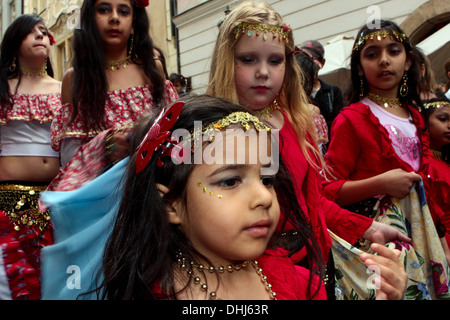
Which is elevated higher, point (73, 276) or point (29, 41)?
point (29, 41)

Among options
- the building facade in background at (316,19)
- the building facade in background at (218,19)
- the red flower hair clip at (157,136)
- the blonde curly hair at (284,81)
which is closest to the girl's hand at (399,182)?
the blonde curly hair at (284,81)

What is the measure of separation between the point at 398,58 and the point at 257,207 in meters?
1.72

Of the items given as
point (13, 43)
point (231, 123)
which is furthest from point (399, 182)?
point (13, 43)

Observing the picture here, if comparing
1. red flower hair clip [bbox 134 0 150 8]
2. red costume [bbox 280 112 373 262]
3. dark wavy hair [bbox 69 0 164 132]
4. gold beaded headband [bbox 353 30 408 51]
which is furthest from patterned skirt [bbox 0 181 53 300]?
gold beaded headband [bbox 353 30 408 51]

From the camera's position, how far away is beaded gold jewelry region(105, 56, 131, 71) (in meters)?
2.47

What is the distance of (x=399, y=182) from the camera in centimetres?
220

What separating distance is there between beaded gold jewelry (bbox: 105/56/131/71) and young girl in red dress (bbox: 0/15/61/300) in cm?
67

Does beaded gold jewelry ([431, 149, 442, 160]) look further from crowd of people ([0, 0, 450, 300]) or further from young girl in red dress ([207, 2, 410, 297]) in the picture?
young girl in red dress ([207, 2, 410, 297])

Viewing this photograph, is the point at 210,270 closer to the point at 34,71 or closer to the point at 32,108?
the point at 32,108

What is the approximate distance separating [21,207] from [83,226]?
142 centimetres

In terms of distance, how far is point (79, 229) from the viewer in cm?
148

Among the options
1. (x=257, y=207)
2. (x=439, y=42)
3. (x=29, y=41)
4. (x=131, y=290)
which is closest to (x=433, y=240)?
(x=257, y=207)

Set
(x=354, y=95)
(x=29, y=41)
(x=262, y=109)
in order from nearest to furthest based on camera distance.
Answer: (x=262, y=109), (x=354, y=95), (x=29, y=41)
